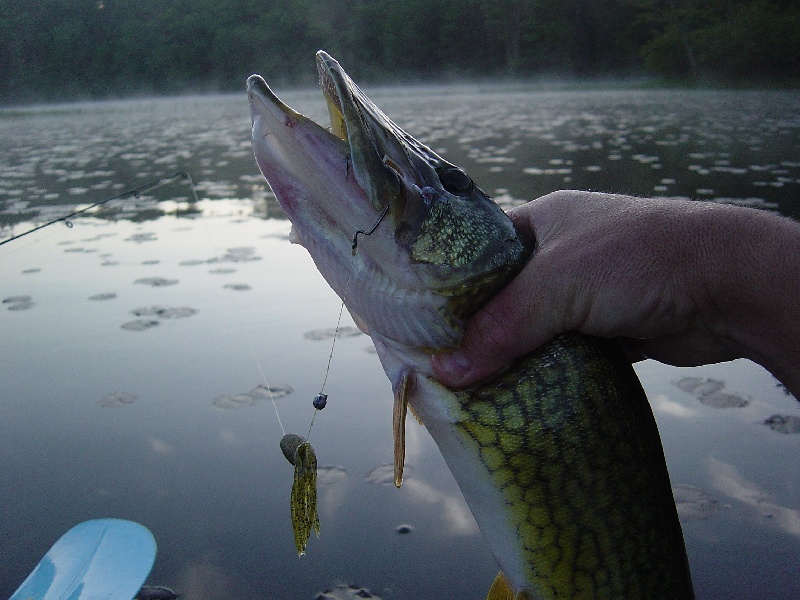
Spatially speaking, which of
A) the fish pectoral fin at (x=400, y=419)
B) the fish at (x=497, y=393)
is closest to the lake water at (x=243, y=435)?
the fish at (x=497, y=393)

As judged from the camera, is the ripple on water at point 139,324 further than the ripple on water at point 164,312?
No

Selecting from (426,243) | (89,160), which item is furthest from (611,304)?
(89,160)

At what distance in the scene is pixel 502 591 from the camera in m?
1.59

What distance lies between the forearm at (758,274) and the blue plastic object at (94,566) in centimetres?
183

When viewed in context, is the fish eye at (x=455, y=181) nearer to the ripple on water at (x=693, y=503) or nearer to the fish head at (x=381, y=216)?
the fish head at (x=381, y=216)

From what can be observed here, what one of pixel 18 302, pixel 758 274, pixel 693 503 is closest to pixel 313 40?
pixel 18 302

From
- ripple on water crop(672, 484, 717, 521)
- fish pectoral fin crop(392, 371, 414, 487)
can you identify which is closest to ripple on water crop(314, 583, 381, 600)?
fish pectoral fin crop(392, 371, 414, 487)

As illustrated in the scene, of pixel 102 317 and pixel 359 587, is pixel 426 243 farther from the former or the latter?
pixel 102 317

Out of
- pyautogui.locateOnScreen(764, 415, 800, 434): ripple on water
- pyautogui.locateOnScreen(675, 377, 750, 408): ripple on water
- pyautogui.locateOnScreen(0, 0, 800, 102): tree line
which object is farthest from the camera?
pyautogui.locateOnScreen(0, 0, 800, 102): tree line

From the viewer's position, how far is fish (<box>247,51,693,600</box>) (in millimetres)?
1393

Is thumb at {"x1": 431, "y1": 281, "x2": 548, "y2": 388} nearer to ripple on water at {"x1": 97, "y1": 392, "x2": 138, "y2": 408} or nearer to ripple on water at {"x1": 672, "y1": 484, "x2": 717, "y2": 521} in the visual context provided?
ripple on water at {"x1": 672, "y1": 484, "x2": 717, "y2": 521}

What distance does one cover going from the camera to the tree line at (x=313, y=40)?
4711cm

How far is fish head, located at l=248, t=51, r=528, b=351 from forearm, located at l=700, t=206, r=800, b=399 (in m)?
0.39

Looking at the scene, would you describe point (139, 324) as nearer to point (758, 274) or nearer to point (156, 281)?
point (156, 281)
